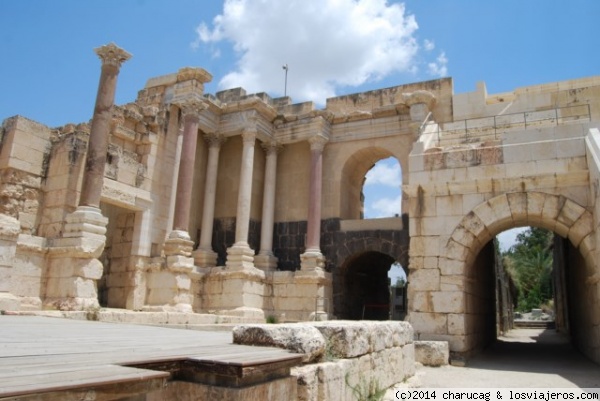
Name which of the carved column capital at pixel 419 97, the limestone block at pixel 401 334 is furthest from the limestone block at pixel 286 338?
the carved column capital at pixel 419 97

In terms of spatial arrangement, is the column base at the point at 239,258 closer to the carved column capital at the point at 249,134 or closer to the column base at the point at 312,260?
the column base at the point at 312,260

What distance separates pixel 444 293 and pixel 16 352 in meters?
8.04

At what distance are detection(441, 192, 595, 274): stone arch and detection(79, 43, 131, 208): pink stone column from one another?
27.5ft

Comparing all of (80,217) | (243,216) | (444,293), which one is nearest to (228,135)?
(243,216)

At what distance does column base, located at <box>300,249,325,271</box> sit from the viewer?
1634cm

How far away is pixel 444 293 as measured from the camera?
9.74 metres

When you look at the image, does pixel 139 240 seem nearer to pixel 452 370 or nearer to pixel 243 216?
pixel 243 216

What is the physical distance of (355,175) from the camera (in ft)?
64.1

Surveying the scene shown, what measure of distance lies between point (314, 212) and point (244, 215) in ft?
7.97

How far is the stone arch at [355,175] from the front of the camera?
18.4 metres

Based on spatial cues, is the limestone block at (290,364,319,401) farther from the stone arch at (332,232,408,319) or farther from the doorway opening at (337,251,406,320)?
the doorway opening at (337,251,406,320)

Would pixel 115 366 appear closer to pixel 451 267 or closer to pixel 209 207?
pixel 451 267

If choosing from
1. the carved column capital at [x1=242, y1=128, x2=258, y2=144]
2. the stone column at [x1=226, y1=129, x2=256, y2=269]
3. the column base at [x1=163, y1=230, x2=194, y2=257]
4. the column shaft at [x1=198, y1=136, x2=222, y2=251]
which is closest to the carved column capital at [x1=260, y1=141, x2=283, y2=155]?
the stone column at [x1=226, y1=129, x2=256, y2=269]

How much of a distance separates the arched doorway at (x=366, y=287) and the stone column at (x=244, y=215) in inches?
144
